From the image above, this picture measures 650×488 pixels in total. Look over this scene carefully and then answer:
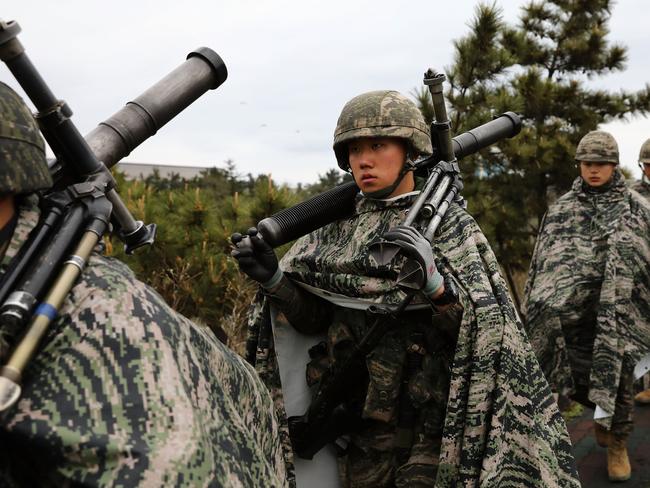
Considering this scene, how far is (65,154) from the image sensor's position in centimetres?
196

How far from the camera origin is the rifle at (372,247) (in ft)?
10.1

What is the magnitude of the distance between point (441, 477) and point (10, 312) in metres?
1.98

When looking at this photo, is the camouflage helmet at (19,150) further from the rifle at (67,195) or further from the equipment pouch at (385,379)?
the equipment pouch at (385,379)

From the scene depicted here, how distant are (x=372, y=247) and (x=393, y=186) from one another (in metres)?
0.33

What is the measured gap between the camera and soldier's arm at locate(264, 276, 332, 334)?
3381 mm

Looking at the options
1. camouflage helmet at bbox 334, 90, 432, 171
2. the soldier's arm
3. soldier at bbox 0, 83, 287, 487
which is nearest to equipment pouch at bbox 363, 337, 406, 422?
the soldier's arm

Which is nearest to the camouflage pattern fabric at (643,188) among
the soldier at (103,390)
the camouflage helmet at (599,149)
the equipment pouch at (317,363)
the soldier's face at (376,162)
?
the camouflage helmet at (599,149)

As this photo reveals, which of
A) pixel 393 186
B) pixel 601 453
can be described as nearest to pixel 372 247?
pixel 393 186

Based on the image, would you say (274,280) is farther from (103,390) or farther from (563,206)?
(563,206)

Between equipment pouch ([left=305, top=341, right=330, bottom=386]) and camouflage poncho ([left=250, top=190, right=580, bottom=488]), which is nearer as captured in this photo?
camouflage poncho ([left=250, top=190, right=580, bottom=488])

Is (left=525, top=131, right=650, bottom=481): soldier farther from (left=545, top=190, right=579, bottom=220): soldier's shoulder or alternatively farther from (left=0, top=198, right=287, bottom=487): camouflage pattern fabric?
(left=0, top=198, right=287, bottom=487): camouflage pattern fabric

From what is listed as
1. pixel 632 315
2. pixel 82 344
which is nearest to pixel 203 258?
pixel 632 315

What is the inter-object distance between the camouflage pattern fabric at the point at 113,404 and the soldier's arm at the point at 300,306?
1666mm

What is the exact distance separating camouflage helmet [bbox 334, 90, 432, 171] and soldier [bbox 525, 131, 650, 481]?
2682 mm
